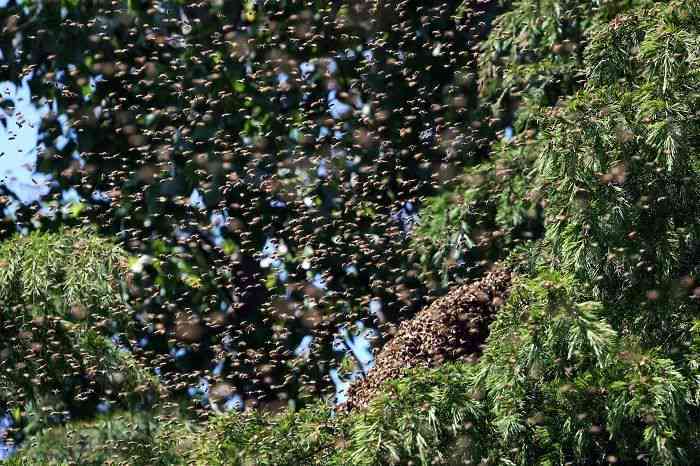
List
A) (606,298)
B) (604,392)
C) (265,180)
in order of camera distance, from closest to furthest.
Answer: (604,392)
(606,298)
(265,180)

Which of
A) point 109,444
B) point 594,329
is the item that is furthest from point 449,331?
point 109,444

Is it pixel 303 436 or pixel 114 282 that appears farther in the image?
pixel 114 282

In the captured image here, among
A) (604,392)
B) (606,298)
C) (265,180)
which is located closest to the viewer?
(604,392)

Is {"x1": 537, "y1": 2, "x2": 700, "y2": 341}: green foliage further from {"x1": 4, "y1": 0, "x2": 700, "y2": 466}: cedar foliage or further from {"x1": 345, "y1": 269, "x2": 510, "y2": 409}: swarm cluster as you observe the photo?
{"x1": 345, "y1": 269, "x2": 510, "y2": 409}: swarm cluster

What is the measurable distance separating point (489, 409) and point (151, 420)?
2114 mm

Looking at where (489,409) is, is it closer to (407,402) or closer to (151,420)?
(407,402)

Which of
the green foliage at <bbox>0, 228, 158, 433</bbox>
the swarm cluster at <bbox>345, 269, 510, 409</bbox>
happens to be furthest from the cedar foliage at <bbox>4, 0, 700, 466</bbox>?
the green foliage at <bbox>0, 228, 158, 433</bbox>

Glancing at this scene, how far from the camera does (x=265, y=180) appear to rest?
7078mm

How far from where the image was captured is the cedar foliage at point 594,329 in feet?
13.5

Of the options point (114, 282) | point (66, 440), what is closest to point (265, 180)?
point (114, 282)

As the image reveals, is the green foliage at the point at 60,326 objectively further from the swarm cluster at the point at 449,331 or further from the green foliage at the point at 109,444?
the swarm cluster at the point at 449,331

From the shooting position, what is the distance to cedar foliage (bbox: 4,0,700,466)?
4129 mm

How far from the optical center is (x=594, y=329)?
4121mm

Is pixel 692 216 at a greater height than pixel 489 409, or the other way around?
pixel 692 216
